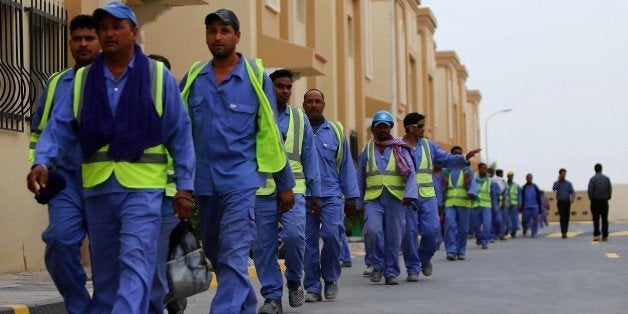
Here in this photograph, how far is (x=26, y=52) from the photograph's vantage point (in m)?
15.9

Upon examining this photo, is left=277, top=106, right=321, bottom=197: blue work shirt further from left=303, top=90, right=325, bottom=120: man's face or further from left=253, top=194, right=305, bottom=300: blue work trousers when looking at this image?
left=303, top=90, right=325, bottom=120: man's face

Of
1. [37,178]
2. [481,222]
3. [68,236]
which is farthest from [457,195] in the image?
[37,178]

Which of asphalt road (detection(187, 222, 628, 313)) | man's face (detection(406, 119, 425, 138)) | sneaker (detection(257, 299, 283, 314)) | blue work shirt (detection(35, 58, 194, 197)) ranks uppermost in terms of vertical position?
man's face (detection(406, 119, 425, 138))

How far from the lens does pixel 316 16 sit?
103ft

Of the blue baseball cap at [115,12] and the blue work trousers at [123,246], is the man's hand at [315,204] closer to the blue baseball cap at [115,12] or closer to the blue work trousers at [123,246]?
the blue work trousers at [123,246]

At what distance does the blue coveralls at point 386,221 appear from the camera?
1448 centimetres

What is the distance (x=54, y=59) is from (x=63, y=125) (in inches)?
381

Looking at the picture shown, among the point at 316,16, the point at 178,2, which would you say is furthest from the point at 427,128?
the point at 178,2

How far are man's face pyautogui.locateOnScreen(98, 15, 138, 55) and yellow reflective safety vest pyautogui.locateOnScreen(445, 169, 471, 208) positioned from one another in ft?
55.4

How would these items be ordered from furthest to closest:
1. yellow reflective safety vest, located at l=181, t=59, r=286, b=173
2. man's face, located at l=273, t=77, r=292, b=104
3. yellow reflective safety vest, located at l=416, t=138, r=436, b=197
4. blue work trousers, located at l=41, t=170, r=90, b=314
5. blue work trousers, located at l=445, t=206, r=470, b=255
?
1. blue work trousers, located at l=445, t=206, r=470, b=255
2. yellow reflective safety vest, located at l=416, t=138, r=436, b=197
3. man's face, located at l=273, t=77, r=292, b=104
4. yellow reflective safety vest, located at l=181, t=59, r=286, b=173
5. blue work trousers, located at l=41, t=170, r=90, b=314

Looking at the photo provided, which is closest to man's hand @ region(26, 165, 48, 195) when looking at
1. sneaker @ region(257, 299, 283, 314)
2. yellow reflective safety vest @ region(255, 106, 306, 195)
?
sneaker @ region(257, 299, 283, 314)

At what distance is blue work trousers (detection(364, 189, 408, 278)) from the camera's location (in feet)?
47.5

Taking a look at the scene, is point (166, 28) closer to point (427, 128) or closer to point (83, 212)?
point (83, 212)

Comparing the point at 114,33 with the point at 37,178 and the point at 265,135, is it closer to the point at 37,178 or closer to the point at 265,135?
the point at 37,178
